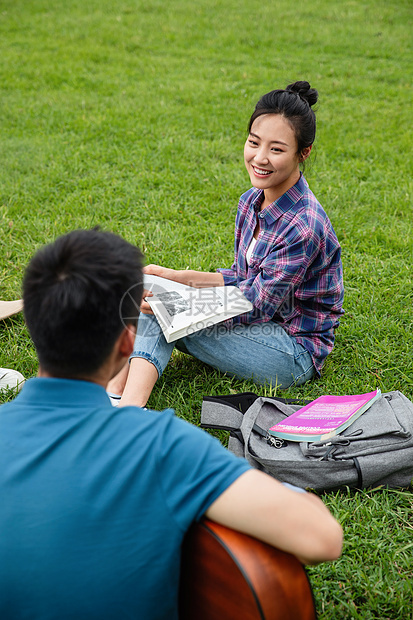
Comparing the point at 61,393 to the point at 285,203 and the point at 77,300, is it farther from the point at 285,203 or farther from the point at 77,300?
the point at 285,203

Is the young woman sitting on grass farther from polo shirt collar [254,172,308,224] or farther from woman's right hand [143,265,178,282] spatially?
woman's right hand [143,265,178,282]

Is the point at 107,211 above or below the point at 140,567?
below

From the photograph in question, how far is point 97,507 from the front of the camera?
111cm

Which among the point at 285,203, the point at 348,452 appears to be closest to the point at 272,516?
the point at 348,452

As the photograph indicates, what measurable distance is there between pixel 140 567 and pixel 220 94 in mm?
6172

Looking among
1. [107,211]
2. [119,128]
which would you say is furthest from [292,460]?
[119,128]

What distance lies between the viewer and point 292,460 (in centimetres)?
217

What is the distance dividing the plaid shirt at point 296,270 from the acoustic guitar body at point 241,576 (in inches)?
60.3

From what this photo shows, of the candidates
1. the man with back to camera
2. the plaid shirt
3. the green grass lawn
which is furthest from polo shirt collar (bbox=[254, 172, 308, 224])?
the man with back to camera

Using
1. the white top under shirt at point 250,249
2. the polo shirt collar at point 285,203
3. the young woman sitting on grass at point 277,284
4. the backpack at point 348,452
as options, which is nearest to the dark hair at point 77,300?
the backpack at point 348,452

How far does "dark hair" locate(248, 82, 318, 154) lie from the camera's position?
255 centimetres

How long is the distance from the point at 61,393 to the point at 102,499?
9.8 inches

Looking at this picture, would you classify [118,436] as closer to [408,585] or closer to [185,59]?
[408,585]

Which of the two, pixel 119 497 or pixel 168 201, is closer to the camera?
pixel 119 497
